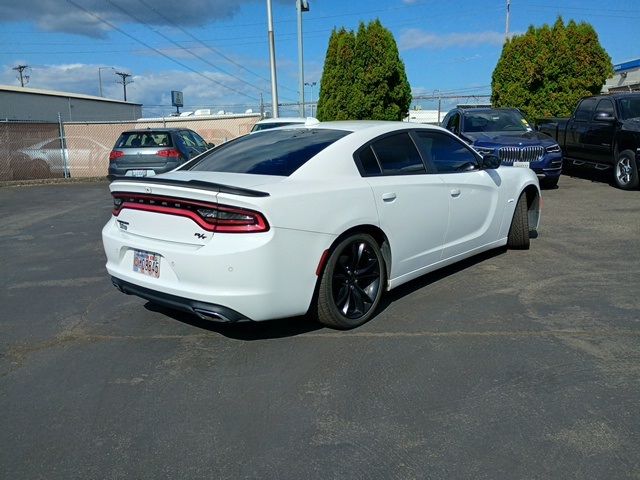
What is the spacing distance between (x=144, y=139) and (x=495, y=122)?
7.80m

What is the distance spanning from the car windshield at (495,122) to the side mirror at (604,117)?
1.37m

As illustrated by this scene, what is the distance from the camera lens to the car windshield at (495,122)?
1240 cm

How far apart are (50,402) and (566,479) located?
111 inches

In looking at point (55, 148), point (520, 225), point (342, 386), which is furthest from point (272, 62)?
point (342, 386)

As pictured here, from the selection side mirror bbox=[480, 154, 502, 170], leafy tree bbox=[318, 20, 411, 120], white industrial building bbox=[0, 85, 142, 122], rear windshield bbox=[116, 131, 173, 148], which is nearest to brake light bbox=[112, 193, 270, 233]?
side mirror bbox=[480, 154, 502, 170]

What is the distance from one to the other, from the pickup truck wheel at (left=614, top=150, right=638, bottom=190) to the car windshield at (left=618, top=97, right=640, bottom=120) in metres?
0.77

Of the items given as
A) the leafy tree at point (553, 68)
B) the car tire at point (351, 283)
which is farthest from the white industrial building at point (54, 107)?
the car tire at point (351, 283)

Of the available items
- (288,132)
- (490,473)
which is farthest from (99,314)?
(490,473)

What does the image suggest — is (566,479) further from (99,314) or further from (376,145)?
(99,314)

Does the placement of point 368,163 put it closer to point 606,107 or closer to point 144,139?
point 144,139

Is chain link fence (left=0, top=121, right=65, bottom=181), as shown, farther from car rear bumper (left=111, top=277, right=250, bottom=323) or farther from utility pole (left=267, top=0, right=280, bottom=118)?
car rear bumper (left=111, top=277, right=250, bottom=323)

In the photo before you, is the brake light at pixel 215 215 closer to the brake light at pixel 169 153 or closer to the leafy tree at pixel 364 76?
the brake light at pixel 169 153

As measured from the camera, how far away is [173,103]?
34531 millimetres

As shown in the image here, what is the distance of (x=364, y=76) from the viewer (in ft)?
60.4
